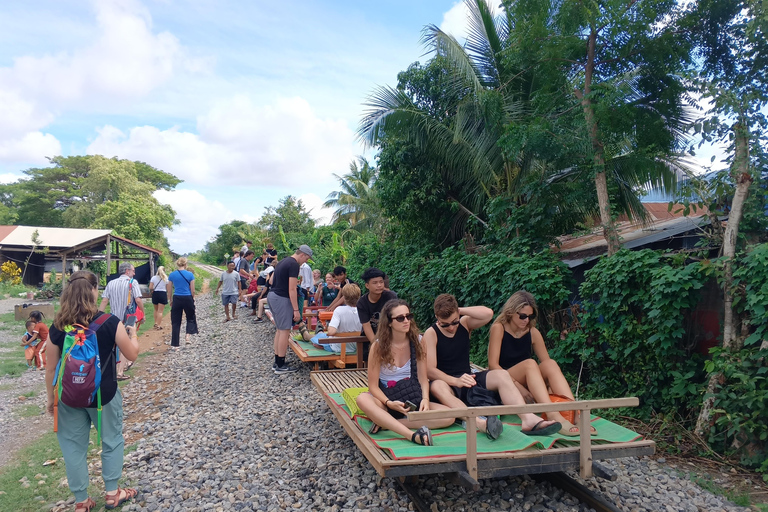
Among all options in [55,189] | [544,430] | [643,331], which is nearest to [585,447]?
[544,430]

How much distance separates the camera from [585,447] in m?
3.56

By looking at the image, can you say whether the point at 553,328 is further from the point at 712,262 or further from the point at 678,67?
the point at 678,67

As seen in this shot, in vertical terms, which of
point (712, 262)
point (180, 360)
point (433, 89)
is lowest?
point (180, 360)

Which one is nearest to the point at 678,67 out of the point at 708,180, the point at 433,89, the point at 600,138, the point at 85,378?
the point at 600,138

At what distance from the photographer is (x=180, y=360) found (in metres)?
9.96

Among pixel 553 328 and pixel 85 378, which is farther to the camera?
pixel 553 328

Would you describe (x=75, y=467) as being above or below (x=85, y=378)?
below

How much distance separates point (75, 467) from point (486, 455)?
2967mm

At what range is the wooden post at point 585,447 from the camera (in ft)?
11.7

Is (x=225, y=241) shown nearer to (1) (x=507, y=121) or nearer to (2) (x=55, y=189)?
(2) (x=55, y=189)

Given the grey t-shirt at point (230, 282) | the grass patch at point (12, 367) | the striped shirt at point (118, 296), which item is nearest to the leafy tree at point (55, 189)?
the grey t-shirt at point (230, 282)

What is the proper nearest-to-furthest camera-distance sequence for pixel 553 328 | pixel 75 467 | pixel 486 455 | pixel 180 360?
pixel 486 455, pixel 75 467, pixel 553 328, pixel 180 360

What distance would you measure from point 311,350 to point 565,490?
486 centimetres

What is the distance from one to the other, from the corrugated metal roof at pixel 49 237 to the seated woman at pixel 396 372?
2449 cm
